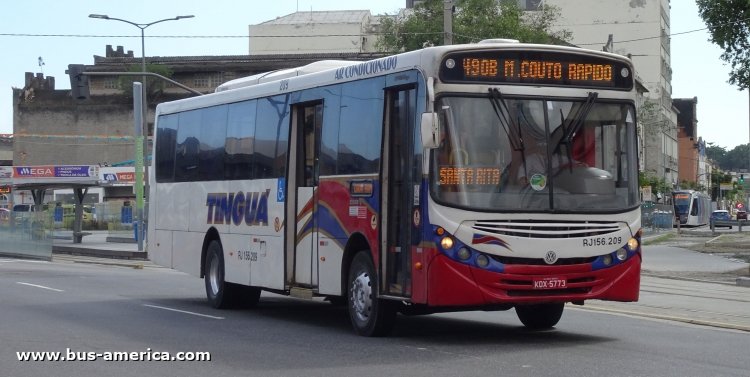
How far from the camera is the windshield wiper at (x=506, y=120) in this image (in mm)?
12492

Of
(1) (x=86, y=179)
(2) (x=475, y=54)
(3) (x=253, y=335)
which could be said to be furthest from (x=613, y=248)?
(1) (x=86, y=179)

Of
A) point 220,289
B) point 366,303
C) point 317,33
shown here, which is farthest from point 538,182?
point 317,33

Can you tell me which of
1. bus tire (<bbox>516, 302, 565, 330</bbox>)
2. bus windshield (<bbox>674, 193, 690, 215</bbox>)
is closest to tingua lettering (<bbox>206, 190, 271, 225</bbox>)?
bus tire (<bbox>516, 302, 565, 330</bbox>)

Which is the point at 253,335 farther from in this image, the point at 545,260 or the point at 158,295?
the point at 158,295

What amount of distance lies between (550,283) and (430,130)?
2.10m

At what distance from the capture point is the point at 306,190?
50.2 feet

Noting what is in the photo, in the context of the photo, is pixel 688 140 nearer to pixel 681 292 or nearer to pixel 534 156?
pixel 681 292

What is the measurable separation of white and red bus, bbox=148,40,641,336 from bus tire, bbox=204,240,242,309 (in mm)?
3244

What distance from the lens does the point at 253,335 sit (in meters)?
14.2

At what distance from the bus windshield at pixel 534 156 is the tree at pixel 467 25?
60151mm

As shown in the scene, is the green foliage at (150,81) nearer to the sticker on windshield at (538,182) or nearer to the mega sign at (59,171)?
the mega sign at (59,171)

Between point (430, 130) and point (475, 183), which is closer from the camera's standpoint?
point (430, 130)

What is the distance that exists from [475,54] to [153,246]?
10.0 meters

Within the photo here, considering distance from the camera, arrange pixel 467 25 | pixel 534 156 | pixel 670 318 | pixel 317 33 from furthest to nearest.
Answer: pixel 317 33 → pixel 467 25 → pixel 670 318 → pixel 534 156
